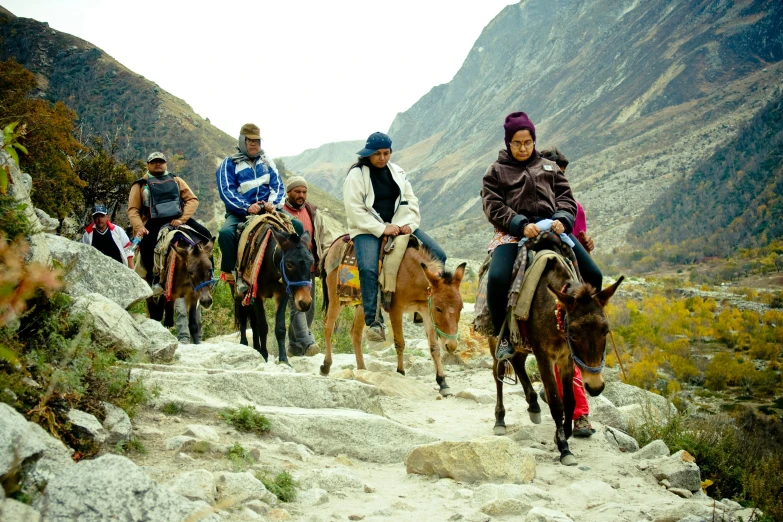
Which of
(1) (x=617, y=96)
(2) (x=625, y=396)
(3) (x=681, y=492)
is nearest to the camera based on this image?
(3) (x=681, y=492)

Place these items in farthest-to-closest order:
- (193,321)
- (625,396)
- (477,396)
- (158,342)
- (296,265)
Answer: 1. (193,321)
2. (625,396)
3. (296,265)
4. (477,396)
5. (158,342)

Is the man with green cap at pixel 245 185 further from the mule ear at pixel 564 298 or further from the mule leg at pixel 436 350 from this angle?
the mule ear at pixel 564 298

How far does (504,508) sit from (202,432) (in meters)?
2.16

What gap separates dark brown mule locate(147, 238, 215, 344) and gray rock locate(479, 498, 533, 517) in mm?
6866

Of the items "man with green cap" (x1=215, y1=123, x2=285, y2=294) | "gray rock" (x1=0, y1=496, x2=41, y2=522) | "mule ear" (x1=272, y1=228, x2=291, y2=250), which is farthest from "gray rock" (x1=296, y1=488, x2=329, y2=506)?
"man with green cap" (x1=215, y1=123, x2=285, y2=294)

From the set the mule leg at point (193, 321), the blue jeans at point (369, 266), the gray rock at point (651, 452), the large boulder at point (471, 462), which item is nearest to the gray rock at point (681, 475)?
the gray rock at point (651, 452)

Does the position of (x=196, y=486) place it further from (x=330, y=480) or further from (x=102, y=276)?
(x=102, y=276)

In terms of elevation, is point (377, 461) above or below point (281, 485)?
below

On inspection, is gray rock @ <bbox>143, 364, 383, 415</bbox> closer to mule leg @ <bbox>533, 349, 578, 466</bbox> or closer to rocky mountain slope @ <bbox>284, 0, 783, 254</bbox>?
mule leg @ <bbox>533, 349, 578, 466</bbox>

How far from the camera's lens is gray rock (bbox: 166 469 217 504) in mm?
3242

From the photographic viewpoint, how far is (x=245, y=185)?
9.92 metres

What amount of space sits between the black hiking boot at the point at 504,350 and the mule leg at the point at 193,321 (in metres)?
5.72

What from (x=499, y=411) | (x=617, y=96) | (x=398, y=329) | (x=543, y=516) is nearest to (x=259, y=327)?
(x=398, y=329)

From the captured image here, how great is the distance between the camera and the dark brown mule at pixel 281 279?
863 cm
